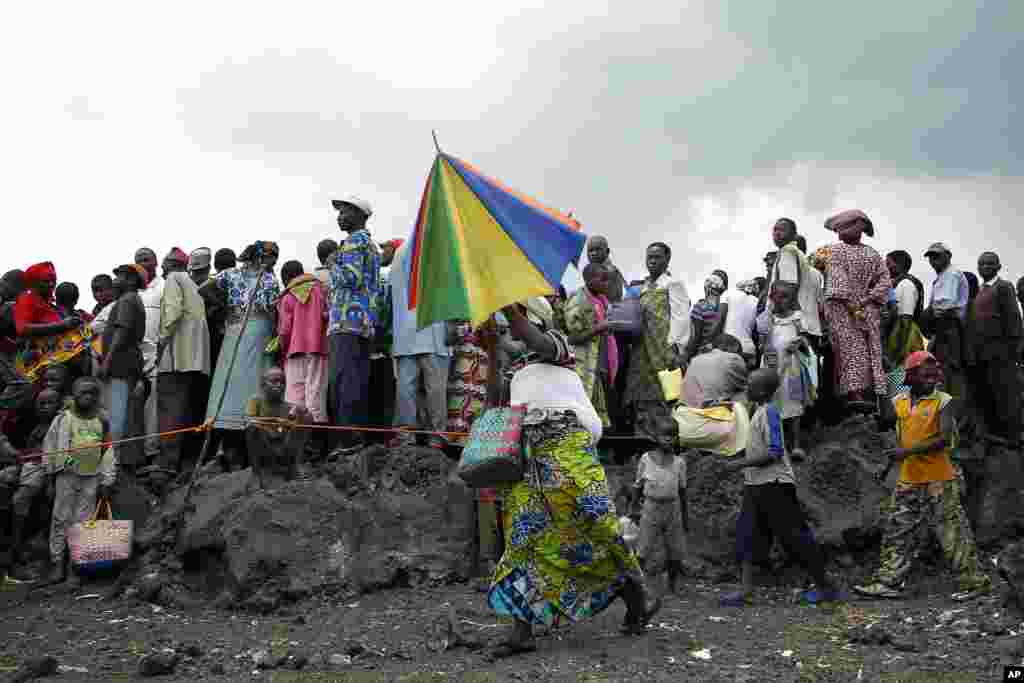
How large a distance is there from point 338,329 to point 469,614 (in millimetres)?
3142

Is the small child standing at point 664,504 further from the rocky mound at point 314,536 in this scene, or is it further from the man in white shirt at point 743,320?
the man in white shirt at point 743,320

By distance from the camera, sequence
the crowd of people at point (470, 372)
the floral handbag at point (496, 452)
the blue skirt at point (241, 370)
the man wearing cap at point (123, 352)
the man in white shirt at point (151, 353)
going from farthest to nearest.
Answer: the man in white shirt at point (151, 353) < the blue skirt at point (241, 370) < the man wearing cap at point (123, 352) < the crowd of people at point (470, 372) < the floral handbag at point (496, 452)

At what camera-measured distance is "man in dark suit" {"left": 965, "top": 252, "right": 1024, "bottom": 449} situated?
11.2m

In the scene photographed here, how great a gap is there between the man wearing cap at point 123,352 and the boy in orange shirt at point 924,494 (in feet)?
22.4

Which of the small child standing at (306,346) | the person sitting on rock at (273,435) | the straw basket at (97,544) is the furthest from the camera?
the small child standing at (306,346)

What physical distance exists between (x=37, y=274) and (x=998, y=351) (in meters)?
9.80

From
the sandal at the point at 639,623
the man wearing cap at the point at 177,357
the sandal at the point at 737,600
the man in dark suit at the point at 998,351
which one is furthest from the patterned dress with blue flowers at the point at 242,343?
the man in dark suit at the point at 998,351

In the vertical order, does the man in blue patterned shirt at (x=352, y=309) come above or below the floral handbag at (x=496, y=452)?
above

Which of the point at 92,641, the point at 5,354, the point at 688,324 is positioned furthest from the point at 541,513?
the point at 5,354

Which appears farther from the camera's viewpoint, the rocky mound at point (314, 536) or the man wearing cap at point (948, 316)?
the man wearing cap at point (948, 316)

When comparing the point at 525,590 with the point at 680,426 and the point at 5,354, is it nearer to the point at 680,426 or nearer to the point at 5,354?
the point at 680,426

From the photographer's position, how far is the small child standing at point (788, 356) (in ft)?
32.6

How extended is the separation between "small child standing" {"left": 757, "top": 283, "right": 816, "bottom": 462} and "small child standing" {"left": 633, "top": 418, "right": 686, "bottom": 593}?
1.56 metres

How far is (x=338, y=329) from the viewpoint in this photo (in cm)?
994
